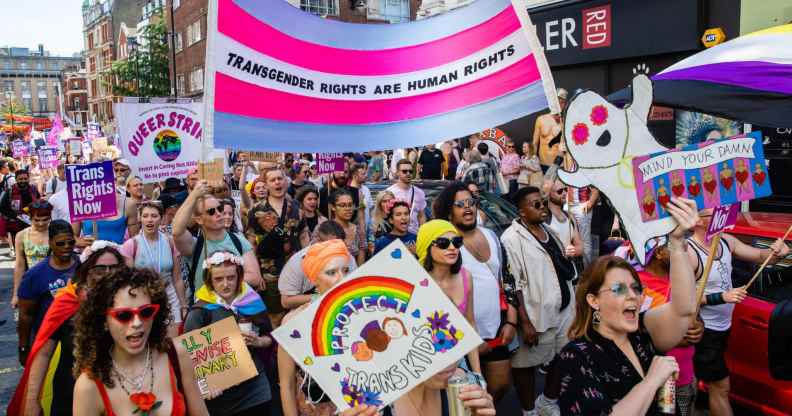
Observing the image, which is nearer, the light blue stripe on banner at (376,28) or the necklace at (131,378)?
the necklace at (131,378)

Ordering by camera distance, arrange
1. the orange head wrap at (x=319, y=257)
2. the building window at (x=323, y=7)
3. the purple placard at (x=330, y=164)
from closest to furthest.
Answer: the orange head wrap at (x=319, y=257) < the purple placard at (x=330, y=164) < the building window at (x=323, y=7)

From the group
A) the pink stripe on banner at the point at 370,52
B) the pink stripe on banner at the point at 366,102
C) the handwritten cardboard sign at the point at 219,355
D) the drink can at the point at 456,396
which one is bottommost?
the handwritten cardboard sign at the point at 219,355

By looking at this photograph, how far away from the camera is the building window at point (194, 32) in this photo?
45438mm

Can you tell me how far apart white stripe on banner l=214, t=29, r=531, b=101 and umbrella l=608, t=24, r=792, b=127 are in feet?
5.01

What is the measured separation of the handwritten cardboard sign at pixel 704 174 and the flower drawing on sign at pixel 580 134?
28 cm

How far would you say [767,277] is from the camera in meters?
5.05

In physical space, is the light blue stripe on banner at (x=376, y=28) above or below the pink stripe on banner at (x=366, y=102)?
above

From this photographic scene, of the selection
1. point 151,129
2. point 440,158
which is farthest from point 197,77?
point 151,129

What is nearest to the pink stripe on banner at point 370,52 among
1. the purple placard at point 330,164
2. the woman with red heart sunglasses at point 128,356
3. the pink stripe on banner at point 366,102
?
the pink stripe on banner at point 366,102

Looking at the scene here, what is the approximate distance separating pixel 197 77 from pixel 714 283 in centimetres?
4454

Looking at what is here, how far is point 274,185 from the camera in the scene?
7258mm

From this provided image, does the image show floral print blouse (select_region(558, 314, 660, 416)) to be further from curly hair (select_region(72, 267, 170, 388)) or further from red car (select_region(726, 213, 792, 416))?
red car (select_region(726, 213, 792, 416))

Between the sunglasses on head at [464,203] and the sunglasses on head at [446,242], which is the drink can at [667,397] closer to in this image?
the sunglasses on head at [446,242]

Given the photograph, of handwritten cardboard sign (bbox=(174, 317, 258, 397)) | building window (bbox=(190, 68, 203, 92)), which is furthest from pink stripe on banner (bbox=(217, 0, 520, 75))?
building window (bbox=(190, 68, 203, 92))
